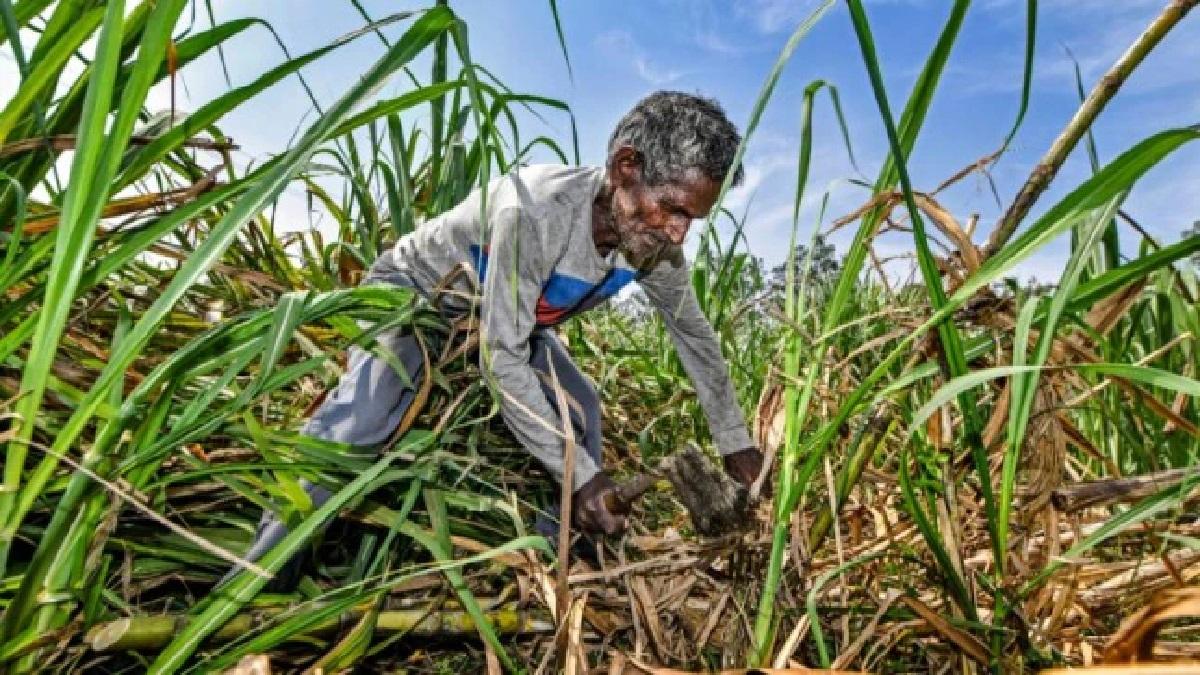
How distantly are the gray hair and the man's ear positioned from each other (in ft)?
0.05

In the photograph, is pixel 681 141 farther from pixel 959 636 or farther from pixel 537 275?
pixel 959 636

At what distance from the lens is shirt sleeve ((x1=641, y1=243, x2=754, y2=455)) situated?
2.13 m

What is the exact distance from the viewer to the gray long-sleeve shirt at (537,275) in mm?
1573

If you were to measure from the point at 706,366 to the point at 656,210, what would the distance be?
571mm

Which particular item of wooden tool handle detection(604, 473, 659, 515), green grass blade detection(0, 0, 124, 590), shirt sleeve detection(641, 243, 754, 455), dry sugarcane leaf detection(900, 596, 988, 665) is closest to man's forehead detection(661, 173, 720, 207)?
shirt sleeve detection(641, 243, 754, 455)

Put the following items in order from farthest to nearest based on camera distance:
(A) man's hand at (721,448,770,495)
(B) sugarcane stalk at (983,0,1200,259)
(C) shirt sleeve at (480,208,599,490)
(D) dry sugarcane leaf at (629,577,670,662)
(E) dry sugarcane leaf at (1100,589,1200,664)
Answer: (A) man's hand at (721,448,770,495) < (C) shirt sleeve at (480,208,599,490) < (D) dry sugarcane leaf at (629,577,670,662) < (B) sugarcane stalk at (983,0,1200,259) < (E) dry sugarcane leaf at (1100,589,1200,664)

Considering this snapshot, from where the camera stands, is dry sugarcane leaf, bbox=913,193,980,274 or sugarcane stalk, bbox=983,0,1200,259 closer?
sugarcane stalk, bbox=983,0,1200,259

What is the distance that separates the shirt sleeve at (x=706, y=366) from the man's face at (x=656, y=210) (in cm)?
29

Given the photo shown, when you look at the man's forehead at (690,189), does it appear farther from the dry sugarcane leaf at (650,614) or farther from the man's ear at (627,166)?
the dry sugarcane leaf at (650,614)

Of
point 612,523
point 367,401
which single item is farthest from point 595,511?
point 367,401

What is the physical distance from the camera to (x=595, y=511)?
148 centimetres

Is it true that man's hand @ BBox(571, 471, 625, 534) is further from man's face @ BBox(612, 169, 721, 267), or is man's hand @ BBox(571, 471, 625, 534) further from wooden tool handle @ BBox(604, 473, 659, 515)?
man's face @ BBox(612, 169, 721, 267)

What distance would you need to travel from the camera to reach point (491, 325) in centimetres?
157

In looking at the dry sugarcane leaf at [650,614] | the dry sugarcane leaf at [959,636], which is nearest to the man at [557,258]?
the dry sugarcane leaf at [650,614]
